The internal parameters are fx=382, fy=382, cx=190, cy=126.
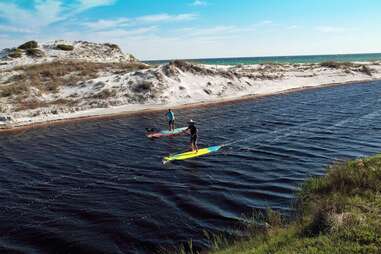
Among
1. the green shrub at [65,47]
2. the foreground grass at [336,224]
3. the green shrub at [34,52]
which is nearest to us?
the foreground grass at [336,224]

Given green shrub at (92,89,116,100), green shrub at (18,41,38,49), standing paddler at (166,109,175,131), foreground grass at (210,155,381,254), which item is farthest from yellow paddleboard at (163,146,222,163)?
green shrub at (18,41,38,49)

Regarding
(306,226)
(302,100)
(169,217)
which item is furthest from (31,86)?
(306,226)

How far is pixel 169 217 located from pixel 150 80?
38.1 meters

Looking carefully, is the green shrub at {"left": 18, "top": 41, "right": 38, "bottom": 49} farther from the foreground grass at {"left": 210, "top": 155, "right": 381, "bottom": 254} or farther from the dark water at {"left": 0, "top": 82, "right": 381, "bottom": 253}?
the foreground grass at {"left": 210, "top": 155, "right": 381, "bottom": 254}

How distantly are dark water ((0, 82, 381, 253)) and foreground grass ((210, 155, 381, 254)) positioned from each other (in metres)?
2.15

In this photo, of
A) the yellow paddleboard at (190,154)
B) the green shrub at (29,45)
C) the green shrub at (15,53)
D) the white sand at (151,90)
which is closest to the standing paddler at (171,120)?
the yellow paddleboard at (190,154)

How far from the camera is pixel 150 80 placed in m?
51.3

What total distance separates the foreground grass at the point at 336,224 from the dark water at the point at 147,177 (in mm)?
2145

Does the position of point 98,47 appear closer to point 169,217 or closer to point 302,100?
point 302,100

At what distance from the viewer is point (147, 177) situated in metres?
20.0

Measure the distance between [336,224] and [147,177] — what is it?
11991 mm

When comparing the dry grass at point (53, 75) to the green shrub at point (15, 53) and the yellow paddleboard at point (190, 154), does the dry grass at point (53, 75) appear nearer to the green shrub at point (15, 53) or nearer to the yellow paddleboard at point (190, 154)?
the green shrub at point (15, 53)

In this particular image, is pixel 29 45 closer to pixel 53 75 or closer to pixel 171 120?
pixel 53 75

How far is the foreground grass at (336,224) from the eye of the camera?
28.7ft
